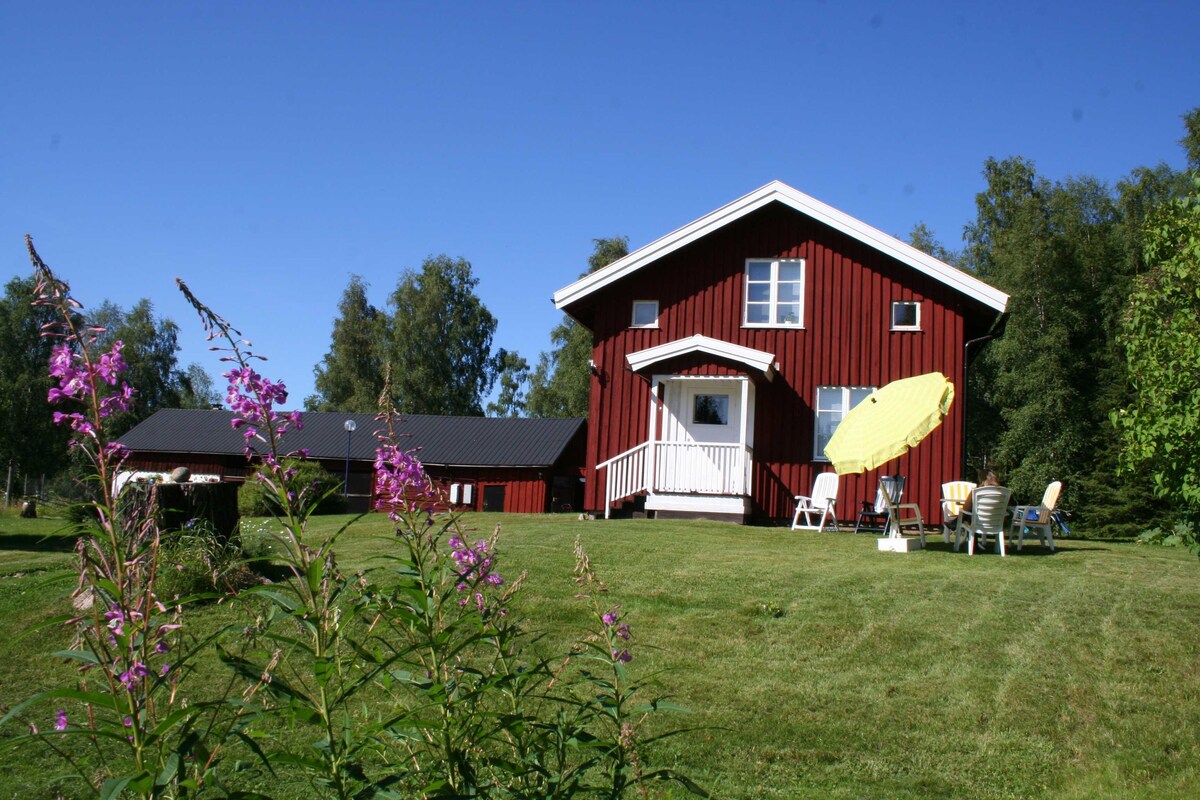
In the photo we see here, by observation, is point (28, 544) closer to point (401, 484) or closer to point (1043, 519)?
point (1043, 519)

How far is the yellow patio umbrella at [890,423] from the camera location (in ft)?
39.4

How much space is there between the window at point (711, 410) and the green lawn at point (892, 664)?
704 cm

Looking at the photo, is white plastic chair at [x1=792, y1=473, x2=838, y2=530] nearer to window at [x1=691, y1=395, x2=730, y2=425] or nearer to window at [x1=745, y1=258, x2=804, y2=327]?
window at [x1=691, y1=395, x2=730, y2=425]

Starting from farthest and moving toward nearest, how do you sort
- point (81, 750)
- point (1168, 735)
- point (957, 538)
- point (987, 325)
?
point (987, 325) < point (957, 538) < point (1168, 735) < point (81, 750)

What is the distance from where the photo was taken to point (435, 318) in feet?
156

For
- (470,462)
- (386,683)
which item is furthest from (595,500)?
(386,683)

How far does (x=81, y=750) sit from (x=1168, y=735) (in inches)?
257

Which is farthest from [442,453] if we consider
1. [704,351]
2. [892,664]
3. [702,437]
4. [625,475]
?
[892,664]

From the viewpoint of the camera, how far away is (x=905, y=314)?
59.5 feet

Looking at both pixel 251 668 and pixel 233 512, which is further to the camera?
pixel 233 512

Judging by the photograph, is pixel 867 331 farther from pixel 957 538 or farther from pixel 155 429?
pixel 155 429

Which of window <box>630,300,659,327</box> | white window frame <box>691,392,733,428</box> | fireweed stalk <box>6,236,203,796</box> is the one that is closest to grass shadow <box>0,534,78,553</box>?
window <box>630,300,659,327</box>

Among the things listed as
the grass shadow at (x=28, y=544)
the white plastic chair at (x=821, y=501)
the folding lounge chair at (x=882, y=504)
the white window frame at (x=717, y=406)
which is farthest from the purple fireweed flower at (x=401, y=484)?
the grass shadow at (x=28, y=544)

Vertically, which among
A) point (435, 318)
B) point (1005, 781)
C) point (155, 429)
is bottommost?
point (1005, 781)
